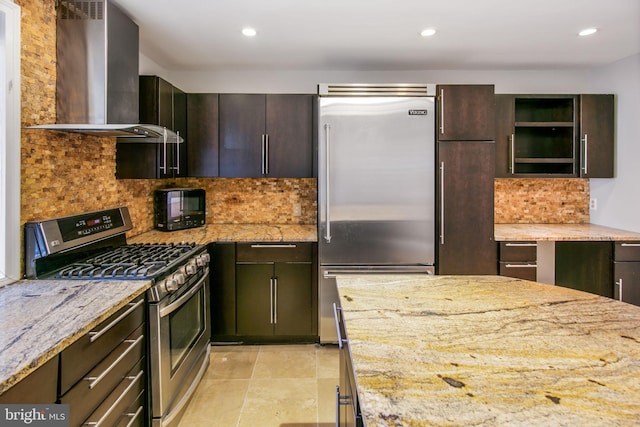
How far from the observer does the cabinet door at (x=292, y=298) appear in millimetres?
2980

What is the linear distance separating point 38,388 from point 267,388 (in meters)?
1.58

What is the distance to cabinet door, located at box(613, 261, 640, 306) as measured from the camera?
290 cm

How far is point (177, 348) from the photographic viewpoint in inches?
80.9

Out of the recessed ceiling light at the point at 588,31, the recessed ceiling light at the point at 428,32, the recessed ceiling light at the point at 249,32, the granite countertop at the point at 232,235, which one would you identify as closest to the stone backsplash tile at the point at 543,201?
the recessed ceiling light at the point at 588,31

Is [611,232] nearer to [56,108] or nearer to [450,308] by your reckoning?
[450,308]

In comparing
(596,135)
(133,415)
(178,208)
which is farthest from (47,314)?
(596,135)

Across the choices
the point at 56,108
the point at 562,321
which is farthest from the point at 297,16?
the point at 562,321

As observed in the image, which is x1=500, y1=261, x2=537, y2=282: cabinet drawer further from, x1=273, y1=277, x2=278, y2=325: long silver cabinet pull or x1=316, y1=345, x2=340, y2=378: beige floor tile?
x1=273, y1=277, x2=278, y2=325: long silver cabinet pull

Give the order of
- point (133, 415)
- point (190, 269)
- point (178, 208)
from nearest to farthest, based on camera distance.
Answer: point (133, 415)
point (190, 269)
point (178, 208)

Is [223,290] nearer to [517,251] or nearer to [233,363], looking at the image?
[233,363]

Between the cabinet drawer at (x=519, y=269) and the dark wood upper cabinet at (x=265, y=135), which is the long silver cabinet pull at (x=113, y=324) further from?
the cabinet drawer at (x=519, y=269)

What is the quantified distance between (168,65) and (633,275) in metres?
4.40

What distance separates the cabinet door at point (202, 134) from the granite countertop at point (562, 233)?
8.41ft

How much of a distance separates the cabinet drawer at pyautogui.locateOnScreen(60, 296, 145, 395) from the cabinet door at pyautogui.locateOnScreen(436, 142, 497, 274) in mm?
2266
